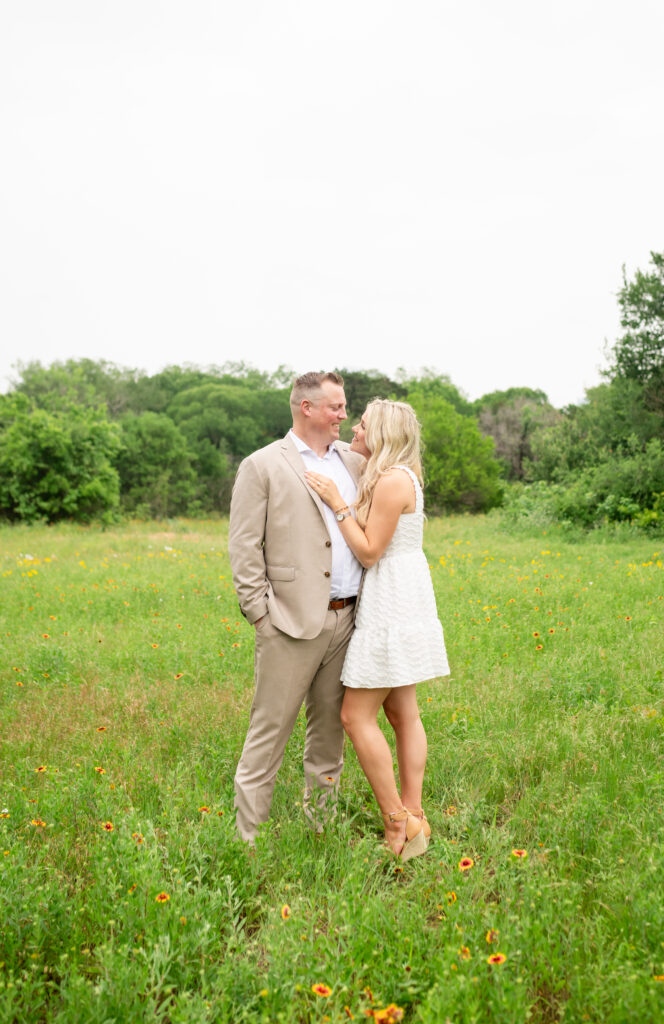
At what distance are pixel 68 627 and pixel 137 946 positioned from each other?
5.78 m

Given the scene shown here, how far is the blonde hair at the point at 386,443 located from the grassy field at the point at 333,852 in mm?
1619

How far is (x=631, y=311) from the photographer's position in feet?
59.8

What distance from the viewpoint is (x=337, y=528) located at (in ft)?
12.3

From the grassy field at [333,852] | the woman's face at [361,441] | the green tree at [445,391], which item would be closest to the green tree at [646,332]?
the grassy field at [333,852]

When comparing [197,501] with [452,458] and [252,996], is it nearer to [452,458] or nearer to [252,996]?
[452,458]

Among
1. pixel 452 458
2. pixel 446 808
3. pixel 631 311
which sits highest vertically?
pixel 631 311

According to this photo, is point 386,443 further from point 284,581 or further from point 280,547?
point 284,581

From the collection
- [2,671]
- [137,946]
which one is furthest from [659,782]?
[2,671]

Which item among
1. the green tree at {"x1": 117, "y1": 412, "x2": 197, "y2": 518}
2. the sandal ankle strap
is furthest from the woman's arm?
the green tree at {"x1": 117, "y1": 412, "x2": 197, "y2": 518}

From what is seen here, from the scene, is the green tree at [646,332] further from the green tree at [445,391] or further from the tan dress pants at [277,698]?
the green tree at [445,391]

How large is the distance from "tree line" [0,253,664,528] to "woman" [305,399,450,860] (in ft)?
45.2

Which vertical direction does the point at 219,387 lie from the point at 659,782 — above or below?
above

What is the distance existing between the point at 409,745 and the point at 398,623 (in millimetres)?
656

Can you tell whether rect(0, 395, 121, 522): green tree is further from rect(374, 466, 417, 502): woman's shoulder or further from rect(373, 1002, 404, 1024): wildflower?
rect(373, 1002, 404, 1024): wildflower
